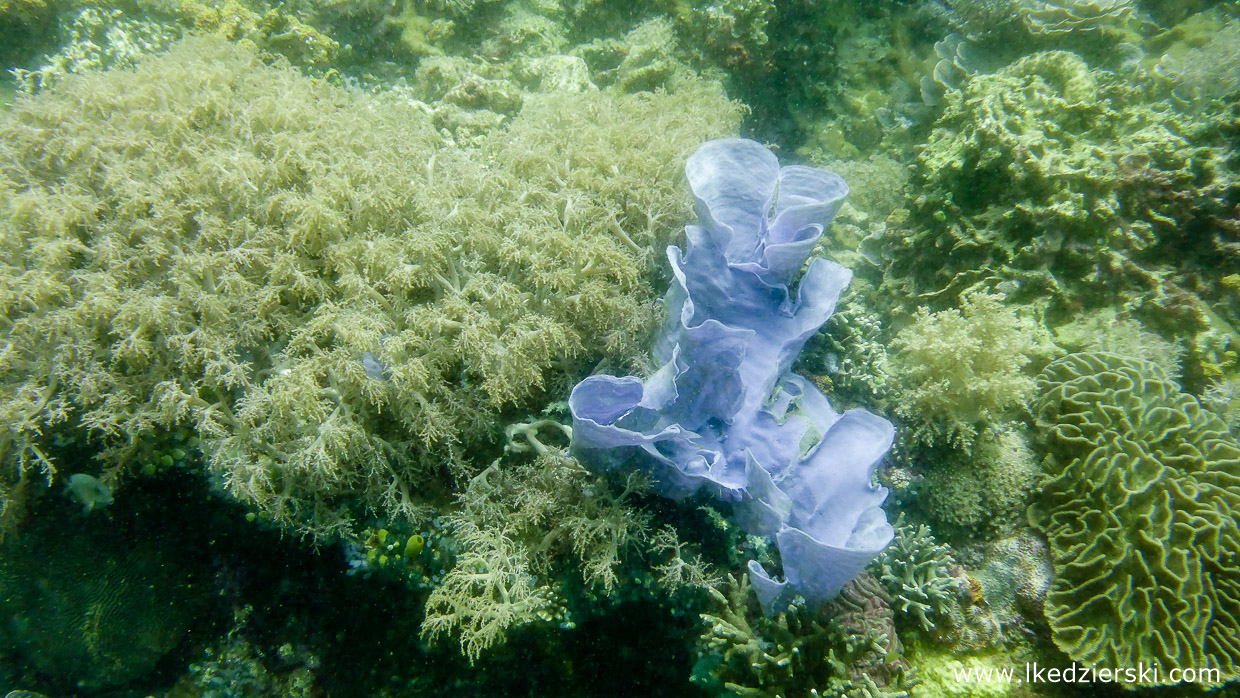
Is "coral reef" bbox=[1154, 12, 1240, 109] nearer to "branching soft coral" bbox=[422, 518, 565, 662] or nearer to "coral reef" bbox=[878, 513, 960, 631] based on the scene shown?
"coral reef" bbox=[878, 513, 960, 631]

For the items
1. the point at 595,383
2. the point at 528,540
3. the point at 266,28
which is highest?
the point at 266,28

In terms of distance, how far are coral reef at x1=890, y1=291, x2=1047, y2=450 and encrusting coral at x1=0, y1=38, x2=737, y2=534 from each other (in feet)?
6.17

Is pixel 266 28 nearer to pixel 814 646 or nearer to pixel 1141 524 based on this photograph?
pixel 814 646

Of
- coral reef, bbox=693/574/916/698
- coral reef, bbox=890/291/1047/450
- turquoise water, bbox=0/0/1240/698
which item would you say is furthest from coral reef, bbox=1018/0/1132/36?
coral reef, bbox=693/574/916/698

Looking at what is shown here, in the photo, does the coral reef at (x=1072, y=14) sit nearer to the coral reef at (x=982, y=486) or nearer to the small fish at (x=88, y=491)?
the coral reef at (x=982, y=486)

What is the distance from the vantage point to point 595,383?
285 cm

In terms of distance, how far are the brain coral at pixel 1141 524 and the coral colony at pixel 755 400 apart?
4.72 ft

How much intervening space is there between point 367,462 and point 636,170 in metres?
2.54

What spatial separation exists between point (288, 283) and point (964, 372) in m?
4.16

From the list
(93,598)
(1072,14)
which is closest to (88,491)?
(93,598)

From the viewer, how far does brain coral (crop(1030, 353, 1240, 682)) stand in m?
2.81

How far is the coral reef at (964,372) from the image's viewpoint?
10.8ft

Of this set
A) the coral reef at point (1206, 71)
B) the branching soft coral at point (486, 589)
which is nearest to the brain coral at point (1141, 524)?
the coral reef at point (1206, 71)

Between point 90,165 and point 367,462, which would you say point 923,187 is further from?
point 90,165
